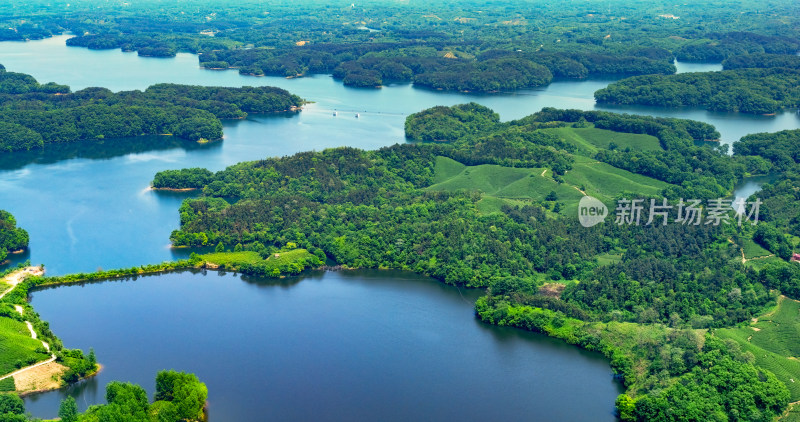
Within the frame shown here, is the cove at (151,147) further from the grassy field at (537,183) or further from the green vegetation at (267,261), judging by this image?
the grassy field at (537,183)

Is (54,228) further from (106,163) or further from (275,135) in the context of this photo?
(275,135)

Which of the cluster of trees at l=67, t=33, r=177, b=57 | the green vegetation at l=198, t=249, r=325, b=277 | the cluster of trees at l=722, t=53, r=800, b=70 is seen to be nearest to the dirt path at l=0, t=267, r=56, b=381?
the green vegetation at l=198, t=249, r=325, b=277

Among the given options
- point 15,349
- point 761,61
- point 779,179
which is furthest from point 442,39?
point 15,349

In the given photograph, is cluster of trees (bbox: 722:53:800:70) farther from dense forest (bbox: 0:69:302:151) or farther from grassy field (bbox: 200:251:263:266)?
grassy field (bbox: 200:251:263:266)

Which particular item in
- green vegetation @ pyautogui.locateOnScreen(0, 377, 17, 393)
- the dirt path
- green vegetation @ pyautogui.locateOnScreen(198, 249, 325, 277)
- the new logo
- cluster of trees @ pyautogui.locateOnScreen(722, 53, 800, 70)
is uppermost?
cluster of trees @ pyautogui.locateOnScreen(722, 53, 800, 70)

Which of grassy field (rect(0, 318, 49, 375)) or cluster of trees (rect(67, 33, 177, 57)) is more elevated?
cluster of trees (rect(67, 33, 177, 57))

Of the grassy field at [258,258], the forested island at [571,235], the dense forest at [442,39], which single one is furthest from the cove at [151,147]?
the forested island at [571,235]
